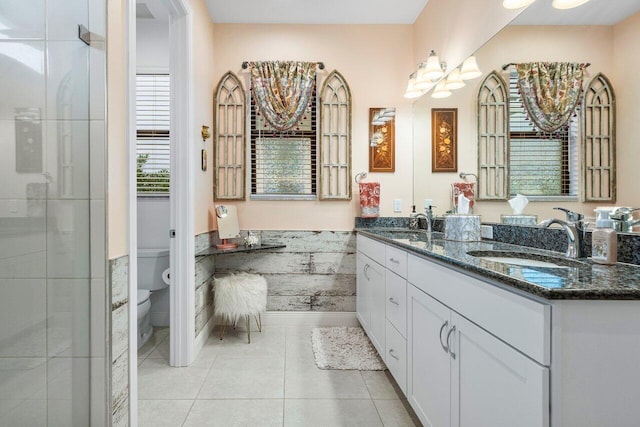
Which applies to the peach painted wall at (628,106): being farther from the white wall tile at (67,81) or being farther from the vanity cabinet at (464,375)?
the white wall tile at (67,81)

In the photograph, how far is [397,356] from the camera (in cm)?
199

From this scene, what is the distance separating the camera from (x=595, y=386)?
814 mm

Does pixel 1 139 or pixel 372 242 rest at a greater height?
pixel 1 139

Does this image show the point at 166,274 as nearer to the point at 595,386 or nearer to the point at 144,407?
the point at 144,407

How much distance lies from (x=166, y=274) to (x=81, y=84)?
77.3 inches

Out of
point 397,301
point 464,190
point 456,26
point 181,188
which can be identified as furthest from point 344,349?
point 456,26

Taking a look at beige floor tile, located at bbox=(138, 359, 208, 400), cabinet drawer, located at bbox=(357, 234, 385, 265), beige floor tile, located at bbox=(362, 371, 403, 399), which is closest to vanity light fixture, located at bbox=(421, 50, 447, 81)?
cabinet drawer, located at bbox=(357, 234, 385, 265)

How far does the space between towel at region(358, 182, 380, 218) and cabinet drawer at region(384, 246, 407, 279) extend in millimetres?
981

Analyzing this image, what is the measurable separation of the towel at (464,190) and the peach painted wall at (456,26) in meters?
0.87

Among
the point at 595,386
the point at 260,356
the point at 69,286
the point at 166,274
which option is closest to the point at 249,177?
the point at 166,274

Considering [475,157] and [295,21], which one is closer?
[475,157]

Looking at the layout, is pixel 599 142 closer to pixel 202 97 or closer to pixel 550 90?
pixel 550 90

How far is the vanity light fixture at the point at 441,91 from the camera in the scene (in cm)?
270

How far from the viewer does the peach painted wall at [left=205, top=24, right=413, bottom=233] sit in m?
3.23
